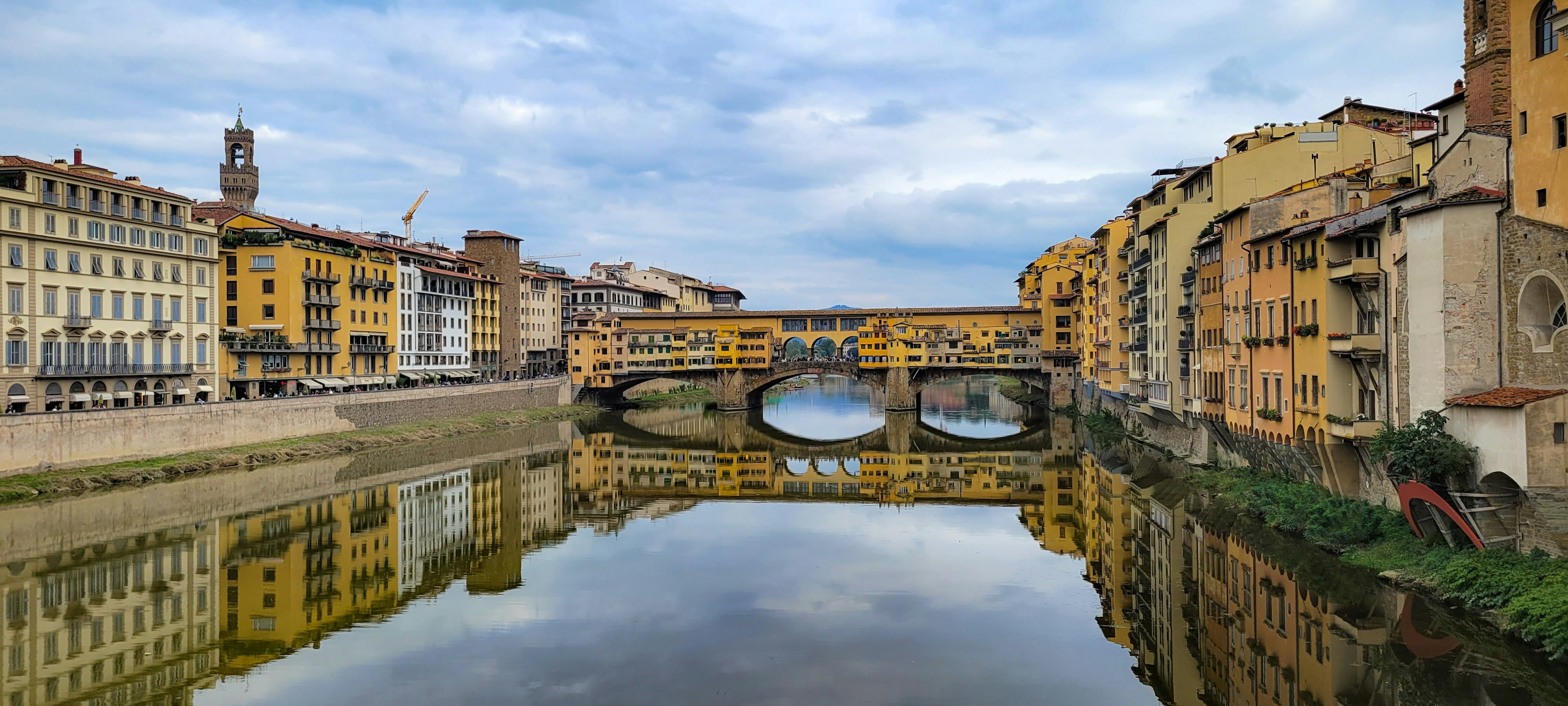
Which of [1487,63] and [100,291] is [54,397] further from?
[1487,63]

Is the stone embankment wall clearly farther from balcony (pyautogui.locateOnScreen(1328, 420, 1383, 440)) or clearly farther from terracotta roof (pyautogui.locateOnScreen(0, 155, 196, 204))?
balcony (pyautogui.locateOnScreen(1328, 420, 1383, 440))

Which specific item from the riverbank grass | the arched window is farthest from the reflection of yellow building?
the arched window

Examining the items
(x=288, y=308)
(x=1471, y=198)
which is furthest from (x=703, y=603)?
(x=288, y=308)

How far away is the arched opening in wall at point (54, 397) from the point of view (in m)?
42.8

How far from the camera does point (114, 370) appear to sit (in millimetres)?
45312

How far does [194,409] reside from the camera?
44344mm

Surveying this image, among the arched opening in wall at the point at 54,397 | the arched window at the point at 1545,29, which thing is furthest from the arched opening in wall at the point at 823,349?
the arched window at the point at 1545,29

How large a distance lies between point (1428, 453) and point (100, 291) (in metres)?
47.8

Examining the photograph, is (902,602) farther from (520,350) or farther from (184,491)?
(520,350)

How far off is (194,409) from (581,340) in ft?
141

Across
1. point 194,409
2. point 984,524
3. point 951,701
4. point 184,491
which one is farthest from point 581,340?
point 951,701

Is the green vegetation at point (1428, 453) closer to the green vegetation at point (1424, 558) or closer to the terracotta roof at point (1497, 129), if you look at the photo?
the green vegetation at point (1424, 558)

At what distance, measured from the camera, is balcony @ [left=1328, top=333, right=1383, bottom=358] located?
82.5ft

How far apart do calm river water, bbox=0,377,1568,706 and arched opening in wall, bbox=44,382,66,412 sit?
25.3 feet
